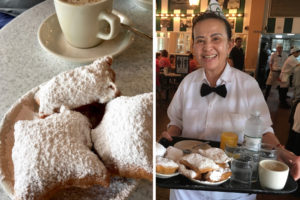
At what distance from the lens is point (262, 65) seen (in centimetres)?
28

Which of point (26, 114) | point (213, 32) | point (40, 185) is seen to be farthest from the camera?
point (26, 114)

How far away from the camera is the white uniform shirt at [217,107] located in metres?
0.28

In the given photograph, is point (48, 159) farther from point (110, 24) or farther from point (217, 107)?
point (110, 24)

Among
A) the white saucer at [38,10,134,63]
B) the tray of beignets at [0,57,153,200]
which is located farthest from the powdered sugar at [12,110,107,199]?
the white saucer at [38,10,134,63]

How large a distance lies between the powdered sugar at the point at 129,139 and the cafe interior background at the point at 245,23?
0.46ft

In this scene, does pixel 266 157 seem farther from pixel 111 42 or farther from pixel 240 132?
pixel 111 42

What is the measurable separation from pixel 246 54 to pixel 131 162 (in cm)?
18

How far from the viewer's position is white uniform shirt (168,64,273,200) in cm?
28

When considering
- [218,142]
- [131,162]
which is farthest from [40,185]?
[218,142]

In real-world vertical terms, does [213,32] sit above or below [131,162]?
above

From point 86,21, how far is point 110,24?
50 mm

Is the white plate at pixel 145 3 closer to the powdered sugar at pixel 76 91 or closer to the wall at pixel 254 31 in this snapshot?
the powdered sugar at pixel 76 91

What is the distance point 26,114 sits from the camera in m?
0.47

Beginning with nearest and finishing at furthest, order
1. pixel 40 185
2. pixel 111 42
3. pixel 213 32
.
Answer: pixel 213 32, pixel 40 185, pixel 111 42
